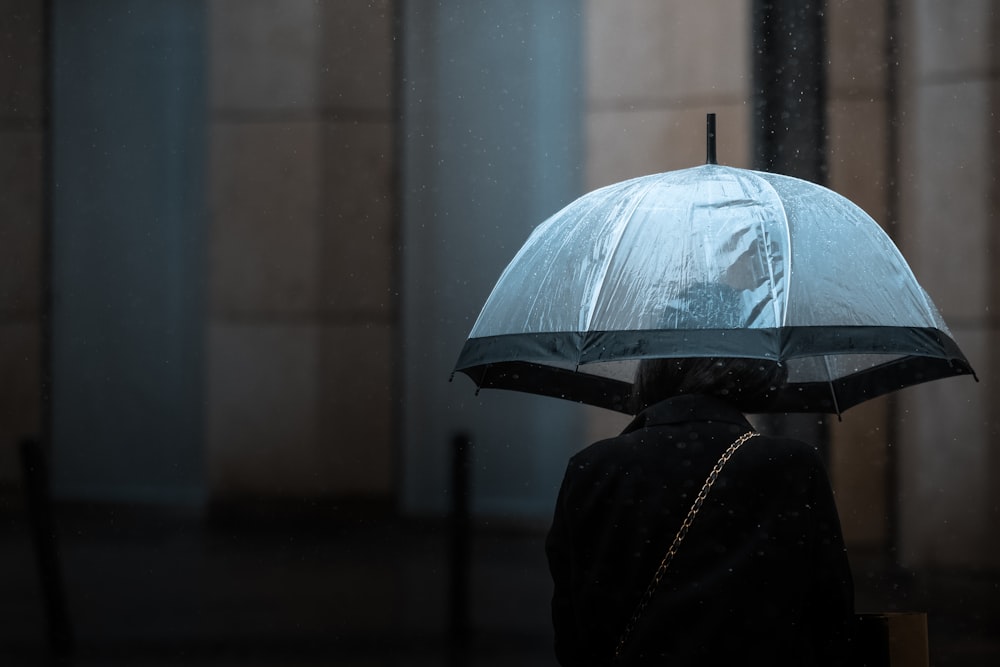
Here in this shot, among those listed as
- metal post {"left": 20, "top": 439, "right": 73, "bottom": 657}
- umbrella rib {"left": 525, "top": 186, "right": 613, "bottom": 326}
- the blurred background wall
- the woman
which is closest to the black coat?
the woman

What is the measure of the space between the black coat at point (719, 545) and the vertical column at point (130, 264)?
3.16 meters

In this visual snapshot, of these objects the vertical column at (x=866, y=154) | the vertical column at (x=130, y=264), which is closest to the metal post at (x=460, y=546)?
the vertical column at (x=130, y=264)

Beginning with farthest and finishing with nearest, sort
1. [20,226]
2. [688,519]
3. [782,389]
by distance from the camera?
[20,226], [782,389], [688,519]

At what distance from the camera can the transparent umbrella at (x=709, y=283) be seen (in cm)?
258

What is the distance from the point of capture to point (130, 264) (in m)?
5.26

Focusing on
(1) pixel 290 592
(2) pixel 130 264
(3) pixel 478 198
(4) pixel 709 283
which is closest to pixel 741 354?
(4) pixel 709 283

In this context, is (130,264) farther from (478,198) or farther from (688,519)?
(688,519)

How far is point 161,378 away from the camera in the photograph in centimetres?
527

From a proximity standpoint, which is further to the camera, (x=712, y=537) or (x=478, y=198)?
(x=478, y=198)

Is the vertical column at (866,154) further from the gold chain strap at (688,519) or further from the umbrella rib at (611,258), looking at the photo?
the gold chain strap at (688,519)

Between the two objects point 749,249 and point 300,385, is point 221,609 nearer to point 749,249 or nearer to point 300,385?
point 300,385

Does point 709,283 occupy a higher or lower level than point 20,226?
lower

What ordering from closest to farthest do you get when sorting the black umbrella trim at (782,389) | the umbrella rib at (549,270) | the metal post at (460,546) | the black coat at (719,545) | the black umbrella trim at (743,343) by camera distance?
the black coat at (719,545)
the black umbrella trim at (743,343)
the umbrella rib at (549,270)
the black umbrella trim at (782,389)
the metal post at (460,546)

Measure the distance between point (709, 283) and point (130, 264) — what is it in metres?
3.36
